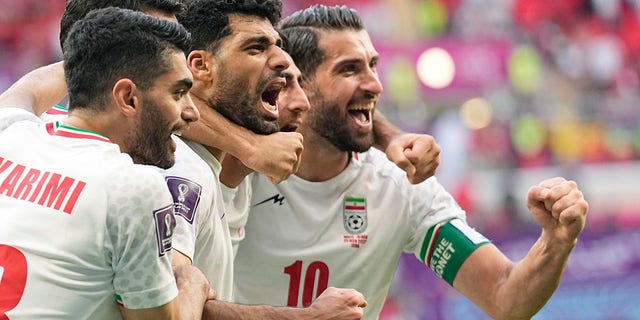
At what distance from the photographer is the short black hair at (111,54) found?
319 centimetres

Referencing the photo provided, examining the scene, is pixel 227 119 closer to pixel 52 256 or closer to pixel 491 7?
pixel 52 256

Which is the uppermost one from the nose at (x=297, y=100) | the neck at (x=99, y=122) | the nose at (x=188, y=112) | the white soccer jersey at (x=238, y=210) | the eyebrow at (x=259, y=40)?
the eyebrow at (x=259, y=40)

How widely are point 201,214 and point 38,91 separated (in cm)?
84

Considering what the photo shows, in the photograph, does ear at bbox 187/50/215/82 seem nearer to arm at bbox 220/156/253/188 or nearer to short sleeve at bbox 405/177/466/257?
arm at bbox 220/156/253/188

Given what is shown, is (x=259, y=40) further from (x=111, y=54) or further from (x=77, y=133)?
(x=77, y=133)

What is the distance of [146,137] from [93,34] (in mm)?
319

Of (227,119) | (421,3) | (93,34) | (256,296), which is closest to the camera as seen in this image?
(93,34)

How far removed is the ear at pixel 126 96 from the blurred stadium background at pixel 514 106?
766cm

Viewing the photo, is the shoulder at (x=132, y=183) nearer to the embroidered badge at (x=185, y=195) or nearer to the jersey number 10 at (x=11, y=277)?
the jersey number 10 at (x=11, y=277)

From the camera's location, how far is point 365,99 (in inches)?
194

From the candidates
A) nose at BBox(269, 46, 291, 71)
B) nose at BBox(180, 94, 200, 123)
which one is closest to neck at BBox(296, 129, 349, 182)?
nose at BBox(269, 46, 291, 71)

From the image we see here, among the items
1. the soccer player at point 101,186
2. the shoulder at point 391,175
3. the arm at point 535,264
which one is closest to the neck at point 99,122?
the soccer player at point 101,186

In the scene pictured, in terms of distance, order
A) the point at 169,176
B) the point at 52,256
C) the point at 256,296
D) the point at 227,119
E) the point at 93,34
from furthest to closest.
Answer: the point at 256,296 < the point at 227,119 < the point at 169,176 < the point at 93,34 < the point at 52,256

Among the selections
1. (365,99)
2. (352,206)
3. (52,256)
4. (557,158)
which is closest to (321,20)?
(365,99)
